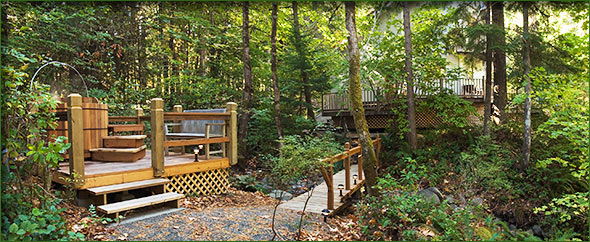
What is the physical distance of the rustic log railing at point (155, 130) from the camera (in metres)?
4.23

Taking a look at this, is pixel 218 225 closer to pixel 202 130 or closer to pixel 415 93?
pixel 202 130

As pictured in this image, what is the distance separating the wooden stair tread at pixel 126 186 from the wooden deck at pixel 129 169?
88 millimetres

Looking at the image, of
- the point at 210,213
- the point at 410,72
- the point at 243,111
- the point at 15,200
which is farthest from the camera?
the point at 410,72

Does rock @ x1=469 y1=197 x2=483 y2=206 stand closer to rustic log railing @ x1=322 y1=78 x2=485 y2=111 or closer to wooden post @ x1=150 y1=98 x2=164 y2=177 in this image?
rustic log railing @ x1=322 y1=78 x2=485 y2=111

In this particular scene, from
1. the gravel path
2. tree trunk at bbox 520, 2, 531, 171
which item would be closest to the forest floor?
the gravel path

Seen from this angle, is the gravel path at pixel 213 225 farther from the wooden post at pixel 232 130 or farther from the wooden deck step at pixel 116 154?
the wooden deck step at pixel 116 154

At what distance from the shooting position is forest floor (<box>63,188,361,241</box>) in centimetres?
366

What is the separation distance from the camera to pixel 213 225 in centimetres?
408

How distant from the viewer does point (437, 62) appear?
1053 cm

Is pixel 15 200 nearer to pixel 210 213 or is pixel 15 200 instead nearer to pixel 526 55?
pixel 210 213

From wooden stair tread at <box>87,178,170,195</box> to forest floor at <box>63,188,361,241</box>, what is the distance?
11.0 inches

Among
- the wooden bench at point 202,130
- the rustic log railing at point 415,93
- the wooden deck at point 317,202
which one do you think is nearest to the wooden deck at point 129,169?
the wooden bench at point 202,130

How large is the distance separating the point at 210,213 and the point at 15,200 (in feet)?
7.14

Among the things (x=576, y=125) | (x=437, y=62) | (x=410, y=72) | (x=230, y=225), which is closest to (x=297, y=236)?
(x=230, y=225)
